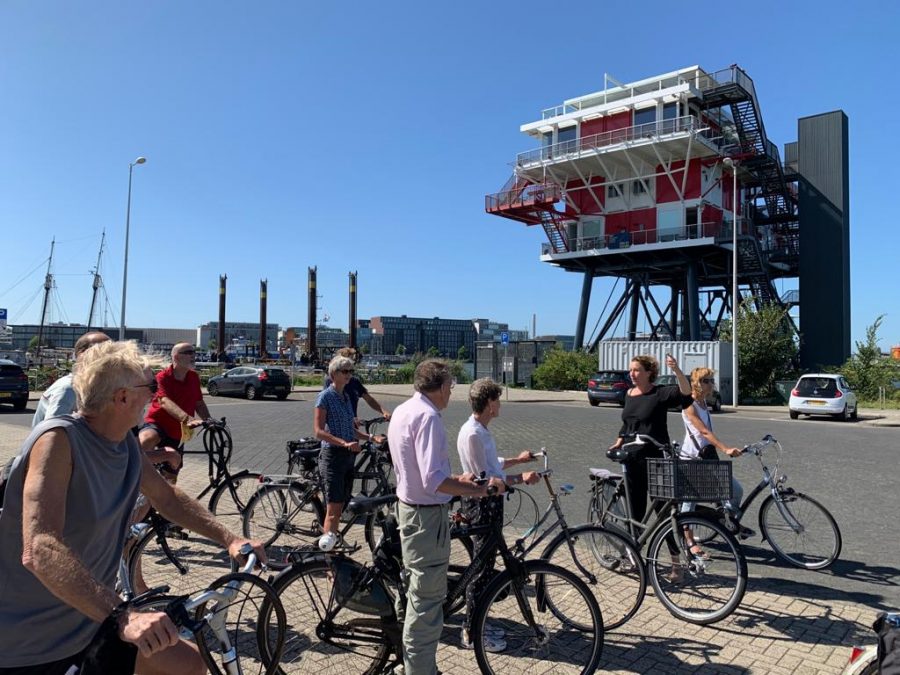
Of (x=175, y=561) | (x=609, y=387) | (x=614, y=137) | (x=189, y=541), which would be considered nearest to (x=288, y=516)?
(x=175, y=561)

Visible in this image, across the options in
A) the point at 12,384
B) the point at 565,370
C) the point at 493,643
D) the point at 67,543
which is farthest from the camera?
the point at 565,370

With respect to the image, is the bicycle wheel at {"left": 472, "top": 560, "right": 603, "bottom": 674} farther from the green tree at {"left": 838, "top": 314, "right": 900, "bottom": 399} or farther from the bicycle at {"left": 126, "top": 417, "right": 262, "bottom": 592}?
the green tree at {"left": 838, "top": 314, "right": 900, "bottom": 399}

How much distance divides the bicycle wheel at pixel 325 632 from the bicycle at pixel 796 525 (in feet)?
11.5

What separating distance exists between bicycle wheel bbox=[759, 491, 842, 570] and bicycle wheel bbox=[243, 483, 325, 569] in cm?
400

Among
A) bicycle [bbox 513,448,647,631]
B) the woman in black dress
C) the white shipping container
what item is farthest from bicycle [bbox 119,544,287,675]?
the white shipping container

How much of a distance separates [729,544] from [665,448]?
36.4 inches

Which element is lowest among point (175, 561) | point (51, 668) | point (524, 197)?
point (175, 561)

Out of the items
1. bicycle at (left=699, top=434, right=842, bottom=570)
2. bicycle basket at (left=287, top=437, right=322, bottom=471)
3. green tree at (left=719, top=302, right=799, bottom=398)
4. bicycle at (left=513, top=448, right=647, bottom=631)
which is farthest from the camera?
green tree at (left=719, top=302, right=799, bottom=398)

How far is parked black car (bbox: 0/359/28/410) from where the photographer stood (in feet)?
66.9

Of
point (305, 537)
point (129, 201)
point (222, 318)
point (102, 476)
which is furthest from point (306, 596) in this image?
point (222, 318)

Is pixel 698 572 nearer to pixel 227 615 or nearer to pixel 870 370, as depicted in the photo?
pixel 227 615

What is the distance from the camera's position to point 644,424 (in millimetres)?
5527

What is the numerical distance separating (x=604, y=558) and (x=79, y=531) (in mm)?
3393

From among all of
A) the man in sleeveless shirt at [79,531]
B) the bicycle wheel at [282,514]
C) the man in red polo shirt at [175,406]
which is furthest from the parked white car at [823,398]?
the man in sleeveless shirt at [79,531]
